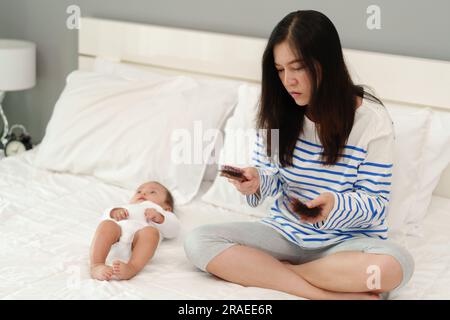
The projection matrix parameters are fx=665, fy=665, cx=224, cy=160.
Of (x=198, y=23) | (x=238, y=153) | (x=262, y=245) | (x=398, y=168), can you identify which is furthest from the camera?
(x=198, y=23)

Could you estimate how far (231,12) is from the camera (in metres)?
2.55

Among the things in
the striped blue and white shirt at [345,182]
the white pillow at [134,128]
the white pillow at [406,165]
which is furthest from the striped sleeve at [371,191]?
the white pillow at [134,128]

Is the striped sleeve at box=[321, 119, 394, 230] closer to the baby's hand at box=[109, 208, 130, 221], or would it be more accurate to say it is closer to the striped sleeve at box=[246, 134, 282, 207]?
the striped sleeve at box=[246, 134, 282, 207]

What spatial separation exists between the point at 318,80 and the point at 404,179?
0.59 meters

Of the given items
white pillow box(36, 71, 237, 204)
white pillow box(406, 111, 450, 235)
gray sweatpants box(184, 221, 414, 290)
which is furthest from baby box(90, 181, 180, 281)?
white pillow box(406, 111, 450, 235)

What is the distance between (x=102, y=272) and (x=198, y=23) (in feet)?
4.34

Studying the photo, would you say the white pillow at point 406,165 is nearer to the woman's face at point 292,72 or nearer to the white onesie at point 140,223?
the woman's face at point 292,72

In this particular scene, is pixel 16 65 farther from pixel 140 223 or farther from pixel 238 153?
pixel 140 223

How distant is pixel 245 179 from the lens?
1725 mm

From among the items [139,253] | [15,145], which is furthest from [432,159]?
[15,145]

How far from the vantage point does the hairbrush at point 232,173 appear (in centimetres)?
166

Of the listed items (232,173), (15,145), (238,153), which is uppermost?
(232,173)

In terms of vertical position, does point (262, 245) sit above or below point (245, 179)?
below

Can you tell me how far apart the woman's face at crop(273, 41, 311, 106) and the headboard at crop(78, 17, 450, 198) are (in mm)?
647
